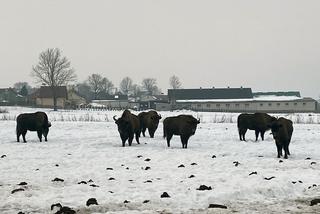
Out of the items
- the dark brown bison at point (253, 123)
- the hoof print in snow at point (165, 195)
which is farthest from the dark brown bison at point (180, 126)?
the hoof print in snow at point (165, 195)

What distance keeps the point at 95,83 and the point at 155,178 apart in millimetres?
179047

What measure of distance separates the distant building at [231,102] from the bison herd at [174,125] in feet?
306

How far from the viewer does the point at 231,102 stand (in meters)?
132

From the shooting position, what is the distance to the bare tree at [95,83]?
189300mm

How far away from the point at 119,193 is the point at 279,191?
409 cm

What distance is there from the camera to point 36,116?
27.9m

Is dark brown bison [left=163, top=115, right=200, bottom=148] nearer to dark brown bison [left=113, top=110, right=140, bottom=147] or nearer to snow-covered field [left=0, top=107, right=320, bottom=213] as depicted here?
snow-covered field [left=0, top=107, right=320, bottom=213]

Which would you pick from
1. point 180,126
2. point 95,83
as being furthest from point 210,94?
point 180,126

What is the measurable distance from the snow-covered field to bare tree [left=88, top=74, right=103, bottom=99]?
166 m

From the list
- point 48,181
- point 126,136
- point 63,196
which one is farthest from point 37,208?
point 126,136

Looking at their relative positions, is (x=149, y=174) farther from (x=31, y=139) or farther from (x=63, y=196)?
(x=31, y=139)

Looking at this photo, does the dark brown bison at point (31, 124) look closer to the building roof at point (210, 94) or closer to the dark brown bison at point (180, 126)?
the dark brown bison at point (180, 126)

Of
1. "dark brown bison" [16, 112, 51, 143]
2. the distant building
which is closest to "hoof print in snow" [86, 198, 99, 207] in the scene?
"dark brown bison" [16, 112, 51, 143]

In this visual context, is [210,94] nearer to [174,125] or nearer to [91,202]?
[174,125]
